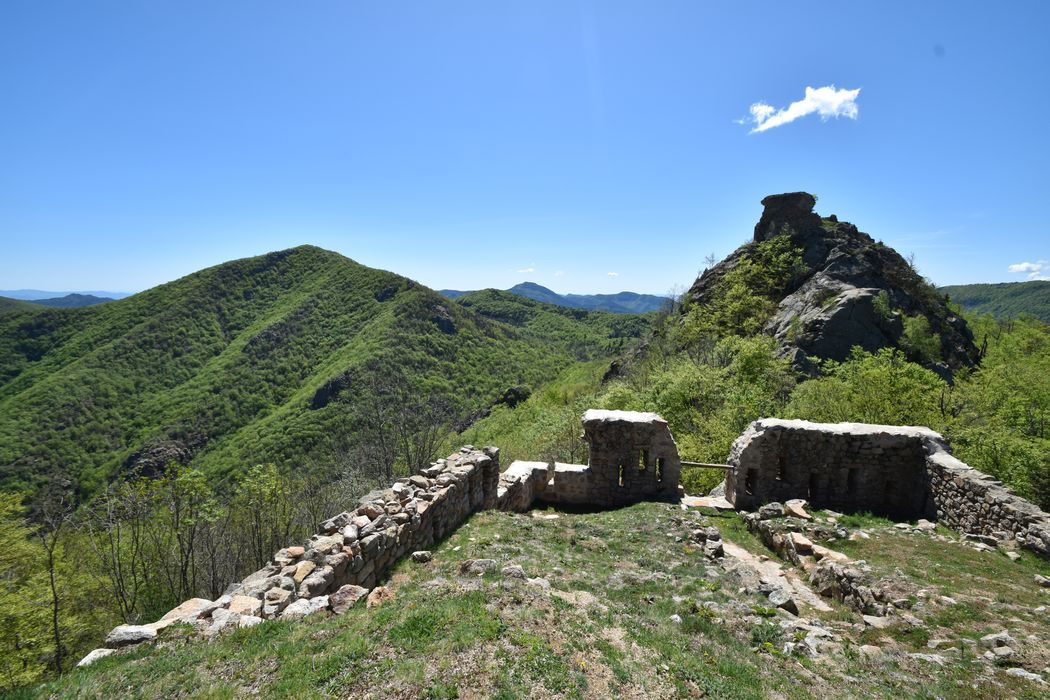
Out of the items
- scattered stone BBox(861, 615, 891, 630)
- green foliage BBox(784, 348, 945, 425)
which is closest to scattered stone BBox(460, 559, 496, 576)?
scattered stone BBox(861, 615, 891, 630)

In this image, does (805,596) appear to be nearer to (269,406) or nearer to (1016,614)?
(1016,614)

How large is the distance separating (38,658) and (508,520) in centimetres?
2167

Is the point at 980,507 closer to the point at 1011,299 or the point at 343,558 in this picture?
the point at 343,558

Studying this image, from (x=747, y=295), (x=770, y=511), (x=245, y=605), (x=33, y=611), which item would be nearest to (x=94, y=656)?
(x=245, y=605)

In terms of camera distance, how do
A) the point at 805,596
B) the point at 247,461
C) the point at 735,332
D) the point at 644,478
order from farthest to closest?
the point at 247,461 < the point at 735,332 < the point at 644,478 < the point at 805,596

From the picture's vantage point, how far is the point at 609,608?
8102mm

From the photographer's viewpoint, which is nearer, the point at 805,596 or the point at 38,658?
the point at 805,596

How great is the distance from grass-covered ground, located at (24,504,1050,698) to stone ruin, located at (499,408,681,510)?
6311mm

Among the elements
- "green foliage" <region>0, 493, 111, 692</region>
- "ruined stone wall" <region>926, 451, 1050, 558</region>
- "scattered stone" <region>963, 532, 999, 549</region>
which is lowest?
"green foliage" <region>0, 493, 111, 692</region>

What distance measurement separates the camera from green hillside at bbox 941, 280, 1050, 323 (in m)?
161

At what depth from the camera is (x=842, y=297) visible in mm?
42625

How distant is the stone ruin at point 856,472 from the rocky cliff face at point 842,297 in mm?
25210

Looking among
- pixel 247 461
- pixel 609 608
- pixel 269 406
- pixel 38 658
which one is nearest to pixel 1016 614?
pixel 609 608

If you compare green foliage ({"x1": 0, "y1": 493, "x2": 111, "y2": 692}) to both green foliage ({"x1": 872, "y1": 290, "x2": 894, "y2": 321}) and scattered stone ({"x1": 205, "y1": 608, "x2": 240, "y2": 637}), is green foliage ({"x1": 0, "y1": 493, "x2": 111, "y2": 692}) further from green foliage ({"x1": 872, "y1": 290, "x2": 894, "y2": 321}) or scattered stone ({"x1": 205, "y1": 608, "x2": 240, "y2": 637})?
green foliage ({"x1": 872, "y1": 290, "x2": 894, "y2": 321})
